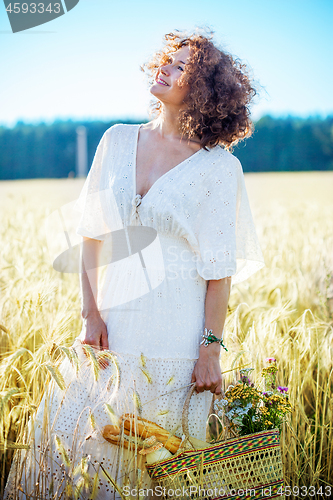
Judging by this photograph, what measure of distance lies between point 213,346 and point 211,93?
1071mm

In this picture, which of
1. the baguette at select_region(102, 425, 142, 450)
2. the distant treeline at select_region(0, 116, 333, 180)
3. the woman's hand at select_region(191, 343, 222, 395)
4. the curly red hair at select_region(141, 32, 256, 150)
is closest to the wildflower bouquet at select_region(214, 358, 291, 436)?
the woman's hand at select_region(191, 343, 222, 395)

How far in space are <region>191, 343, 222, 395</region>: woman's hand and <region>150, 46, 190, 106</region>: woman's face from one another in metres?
1.05

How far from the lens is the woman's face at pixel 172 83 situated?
1.75 meters

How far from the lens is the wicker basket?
4.44 feet

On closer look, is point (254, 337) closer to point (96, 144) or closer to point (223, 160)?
point (223, 160)

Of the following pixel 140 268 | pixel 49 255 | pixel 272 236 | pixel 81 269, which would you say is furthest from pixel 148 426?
pixel 272 236

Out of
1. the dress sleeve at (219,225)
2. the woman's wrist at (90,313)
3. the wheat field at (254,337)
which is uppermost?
the dress sleeve at (219,225)

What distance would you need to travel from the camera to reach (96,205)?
1.88 m

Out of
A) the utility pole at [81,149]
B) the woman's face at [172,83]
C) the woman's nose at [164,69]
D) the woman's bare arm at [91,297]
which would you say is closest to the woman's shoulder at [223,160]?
the woman's face at [172,83]

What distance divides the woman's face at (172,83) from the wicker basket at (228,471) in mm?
1364

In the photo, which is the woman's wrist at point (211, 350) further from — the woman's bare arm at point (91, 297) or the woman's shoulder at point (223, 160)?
the woman's shoulder at point (223, 160)

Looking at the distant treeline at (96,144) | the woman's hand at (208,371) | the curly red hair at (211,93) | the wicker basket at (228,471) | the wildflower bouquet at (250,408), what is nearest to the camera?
the wicker basket at (228,471)

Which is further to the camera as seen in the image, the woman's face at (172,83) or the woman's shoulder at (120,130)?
the woman's shoulder at (120,130)

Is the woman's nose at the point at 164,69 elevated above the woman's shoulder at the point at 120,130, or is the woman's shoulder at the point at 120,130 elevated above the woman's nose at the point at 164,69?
the woman's nose at the point at 164,69
